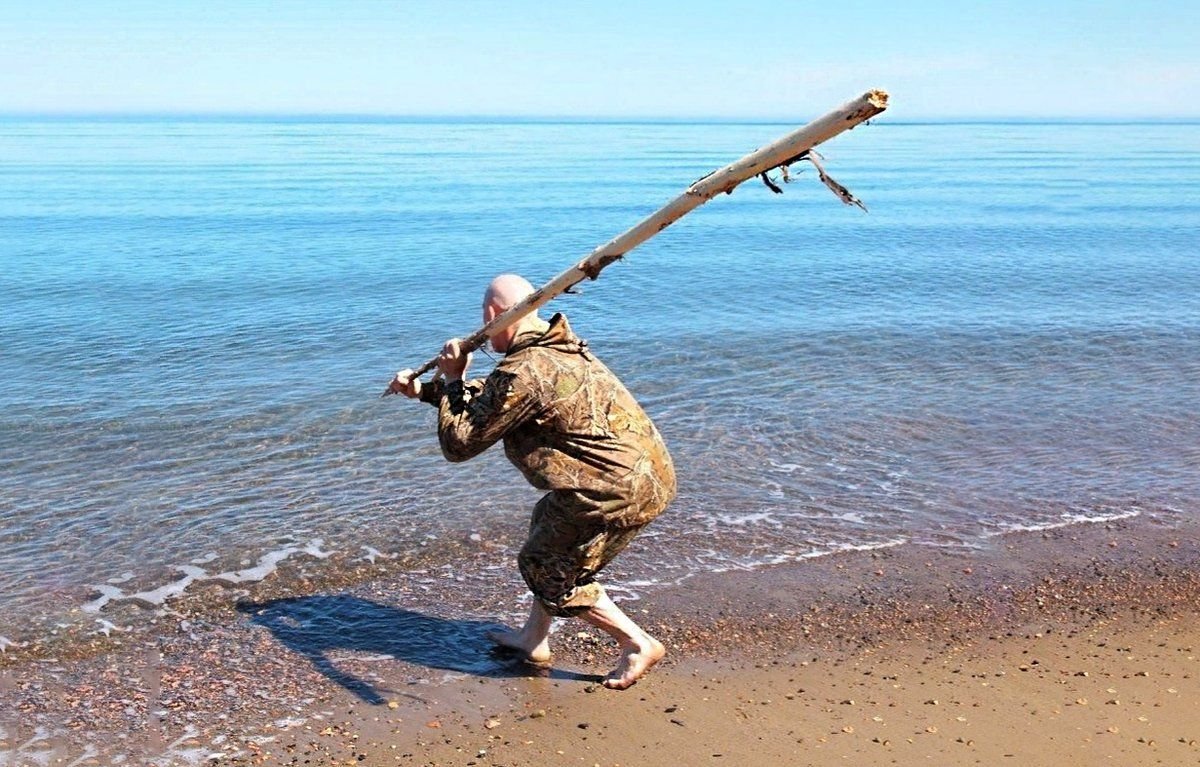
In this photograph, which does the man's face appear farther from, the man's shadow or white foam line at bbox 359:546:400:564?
white foam line at bbox 359:546:400:564

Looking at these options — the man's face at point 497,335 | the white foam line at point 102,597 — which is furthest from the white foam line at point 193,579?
the man's face at point 497,335

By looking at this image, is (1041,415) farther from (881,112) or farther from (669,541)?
(881,112)

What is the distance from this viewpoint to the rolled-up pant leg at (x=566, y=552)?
5059 millimetres

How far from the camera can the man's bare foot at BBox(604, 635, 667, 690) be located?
5305 mm

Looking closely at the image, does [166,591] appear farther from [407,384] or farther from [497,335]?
[497,335]

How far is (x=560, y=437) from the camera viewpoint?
4.93 metres

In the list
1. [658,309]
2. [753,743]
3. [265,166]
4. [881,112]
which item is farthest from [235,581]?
[265,166]

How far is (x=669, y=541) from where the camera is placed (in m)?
7.30

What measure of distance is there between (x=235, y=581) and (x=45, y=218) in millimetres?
20549

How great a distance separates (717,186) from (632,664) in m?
2.24

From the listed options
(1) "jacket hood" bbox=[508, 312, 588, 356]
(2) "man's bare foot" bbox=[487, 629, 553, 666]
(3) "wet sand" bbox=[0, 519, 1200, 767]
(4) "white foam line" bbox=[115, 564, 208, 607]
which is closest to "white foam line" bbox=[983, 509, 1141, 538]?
(3) "wet sand" bbox=[0, 519, 1200, 767]

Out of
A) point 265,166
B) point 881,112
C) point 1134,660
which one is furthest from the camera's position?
point 265,166

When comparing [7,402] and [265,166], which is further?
[265,166]

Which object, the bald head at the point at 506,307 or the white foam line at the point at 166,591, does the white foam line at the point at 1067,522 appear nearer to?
the bald head at the point at 506,307
